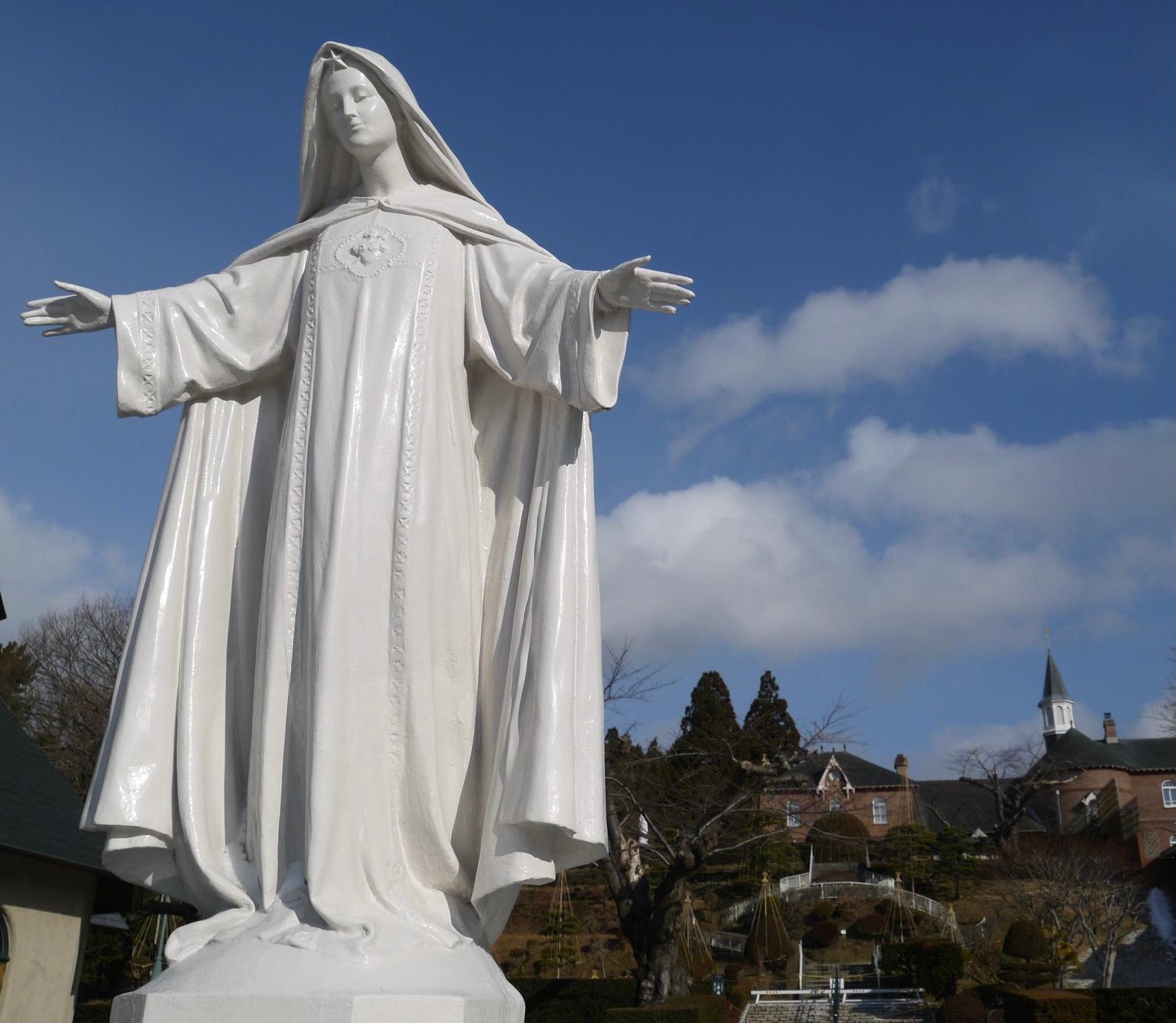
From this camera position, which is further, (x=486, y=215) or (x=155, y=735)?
(x=486, y=215)

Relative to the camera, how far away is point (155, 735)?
389 cm

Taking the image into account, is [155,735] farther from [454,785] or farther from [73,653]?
[73,653]

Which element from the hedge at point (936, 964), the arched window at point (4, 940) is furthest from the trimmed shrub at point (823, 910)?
the arched window at point (4, 940)

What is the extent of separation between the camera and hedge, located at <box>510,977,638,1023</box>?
21984 mm

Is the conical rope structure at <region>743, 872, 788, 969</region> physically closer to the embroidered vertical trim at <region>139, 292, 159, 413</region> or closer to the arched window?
the arched window

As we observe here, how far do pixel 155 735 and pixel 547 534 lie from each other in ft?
5.02

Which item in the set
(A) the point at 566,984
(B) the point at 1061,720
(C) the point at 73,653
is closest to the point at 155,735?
(A) the point at 566,984

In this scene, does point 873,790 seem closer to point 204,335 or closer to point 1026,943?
point 1026,943

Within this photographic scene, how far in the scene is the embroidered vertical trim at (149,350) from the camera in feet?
14.5

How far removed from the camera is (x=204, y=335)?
450cm

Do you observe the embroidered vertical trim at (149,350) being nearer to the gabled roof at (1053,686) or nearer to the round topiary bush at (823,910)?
the round topiary bush at (823,910)

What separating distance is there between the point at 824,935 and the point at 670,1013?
26.4 metres

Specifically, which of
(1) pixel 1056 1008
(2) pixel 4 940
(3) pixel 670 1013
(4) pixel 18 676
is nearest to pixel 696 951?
(1) pixel 1056 1008

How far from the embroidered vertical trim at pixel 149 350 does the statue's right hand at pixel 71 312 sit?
16 cm
